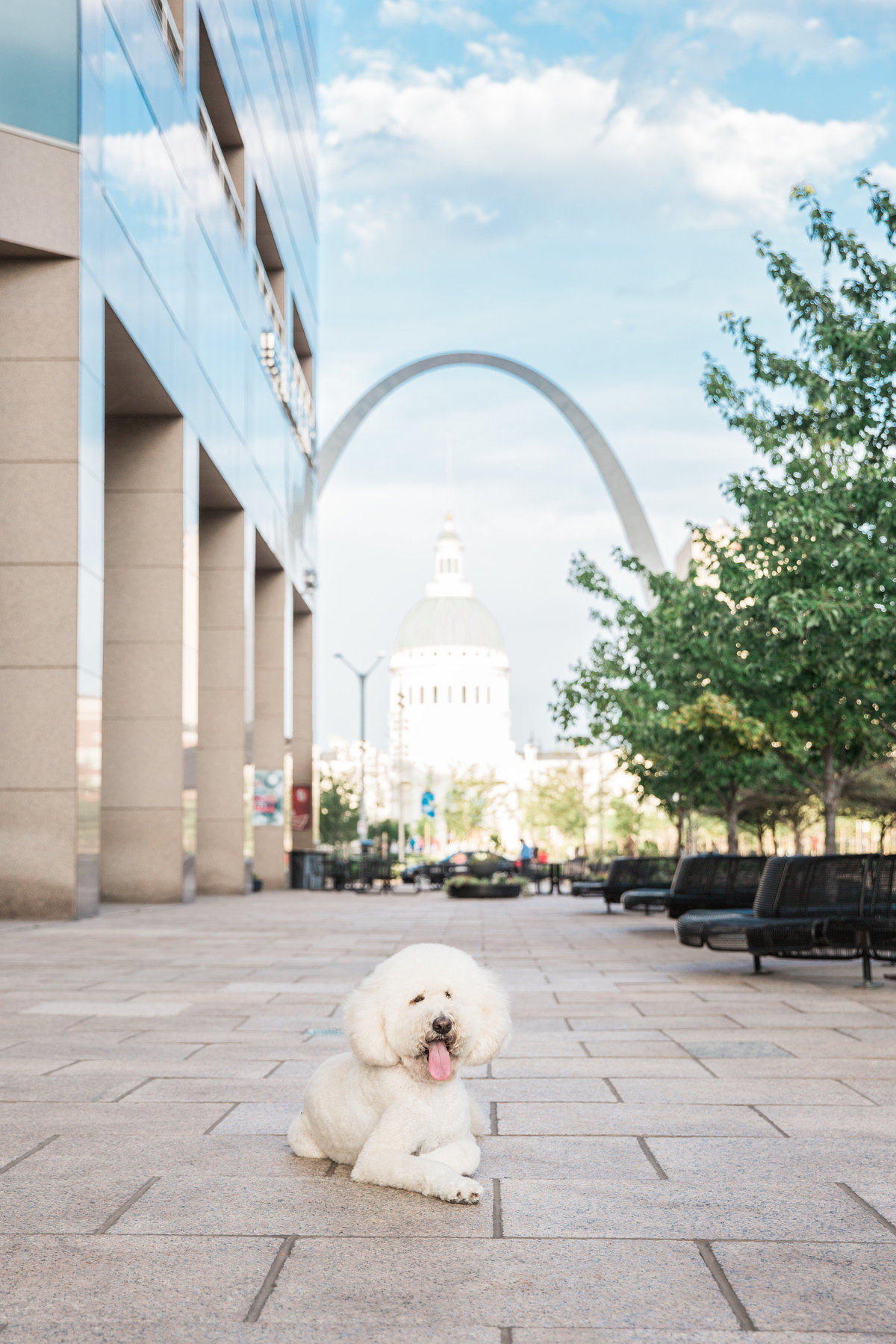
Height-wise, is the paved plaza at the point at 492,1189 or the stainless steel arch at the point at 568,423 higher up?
the stainless steel arch at the point at 568,423

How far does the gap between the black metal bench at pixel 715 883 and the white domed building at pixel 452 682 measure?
14366cm

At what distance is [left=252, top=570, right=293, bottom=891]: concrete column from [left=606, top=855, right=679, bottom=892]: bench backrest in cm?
1495

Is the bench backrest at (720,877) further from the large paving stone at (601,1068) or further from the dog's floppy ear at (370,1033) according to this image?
the dog's floppy ear at (370,1033)

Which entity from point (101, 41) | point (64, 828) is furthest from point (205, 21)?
point (64, 828)

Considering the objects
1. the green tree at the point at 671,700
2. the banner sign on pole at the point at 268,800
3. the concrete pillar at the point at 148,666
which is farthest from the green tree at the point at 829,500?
the banner sign on pole at the point at 268,800

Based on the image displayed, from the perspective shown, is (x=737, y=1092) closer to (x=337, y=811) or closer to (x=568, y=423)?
(x=568, y=423)

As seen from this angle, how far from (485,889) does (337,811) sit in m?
39.7

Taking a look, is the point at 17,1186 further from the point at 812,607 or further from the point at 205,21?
the point at 205,21

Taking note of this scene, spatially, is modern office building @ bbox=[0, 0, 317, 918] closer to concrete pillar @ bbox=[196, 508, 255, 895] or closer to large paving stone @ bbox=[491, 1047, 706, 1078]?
concrete pillar @ bbox=[196, 508, 255, 895]

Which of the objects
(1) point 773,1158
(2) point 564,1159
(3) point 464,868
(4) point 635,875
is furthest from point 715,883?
(3) point 464,868

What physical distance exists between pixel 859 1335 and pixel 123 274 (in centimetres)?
1955

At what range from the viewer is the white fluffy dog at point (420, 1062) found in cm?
443

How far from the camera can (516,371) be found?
69.6 metres

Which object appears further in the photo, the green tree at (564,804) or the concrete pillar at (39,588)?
the green tree at (564,804)
